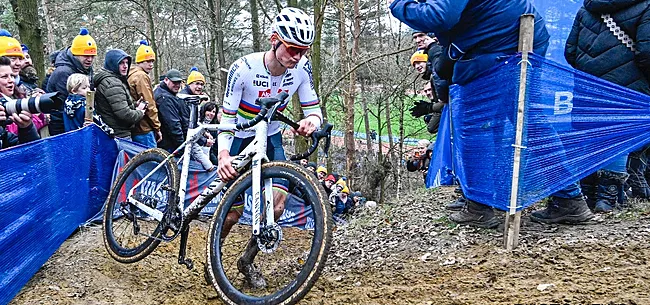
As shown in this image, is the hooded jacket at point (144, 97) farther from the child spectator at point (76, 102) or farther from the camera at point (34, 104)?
the camera at point (34, 104)

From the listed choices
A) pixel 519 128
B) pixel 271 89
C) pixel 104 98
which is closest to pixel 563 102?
pixel 519 128

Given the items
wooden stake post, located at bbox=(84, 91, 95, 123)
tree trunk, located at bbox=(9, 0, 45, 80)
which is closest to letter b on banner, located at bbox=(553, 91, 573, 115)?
wooden stake post, located at bbox=(84, 91, 95, 123)

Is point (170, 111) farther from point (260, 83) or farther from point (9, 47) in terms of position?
point (260, 83)

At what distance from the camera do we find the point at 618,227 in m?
4.17

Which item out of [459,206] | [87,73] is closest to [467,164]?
[459,206]

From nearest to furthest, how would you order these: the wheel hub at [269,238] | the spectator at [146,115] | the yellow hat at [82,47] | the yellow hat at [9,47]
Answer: the wheel hub at [269,238] → the yellow hat at [9,47] → the yellow hat at [82,47] → the spectator at [146,115]

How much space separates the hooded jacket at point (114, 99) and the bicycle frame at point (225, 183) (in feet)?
6.90

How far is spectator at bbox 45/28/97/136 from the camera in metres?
6.07

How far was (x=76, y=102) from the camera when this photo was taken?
5.85 meters

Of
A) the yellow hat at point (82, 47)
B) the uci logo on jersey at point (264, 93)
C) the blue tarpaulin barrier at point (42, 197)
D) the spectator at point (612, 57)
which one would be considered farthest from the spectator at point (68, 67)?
the spectator at point (612, 57)

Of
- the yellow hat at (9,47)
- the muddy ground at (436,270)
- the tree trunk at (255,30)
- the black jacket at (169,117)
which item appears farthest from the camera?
the tree trunk at (255,30)

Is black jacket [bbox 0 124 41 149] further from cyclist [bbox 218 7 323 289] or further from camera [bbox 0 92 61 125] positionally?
A: cyclist [bbox 218 7 323 289]

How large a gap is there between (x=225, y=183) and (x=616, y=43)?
12.3 feet

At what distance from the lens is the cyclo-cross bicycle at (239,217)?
3115mm
